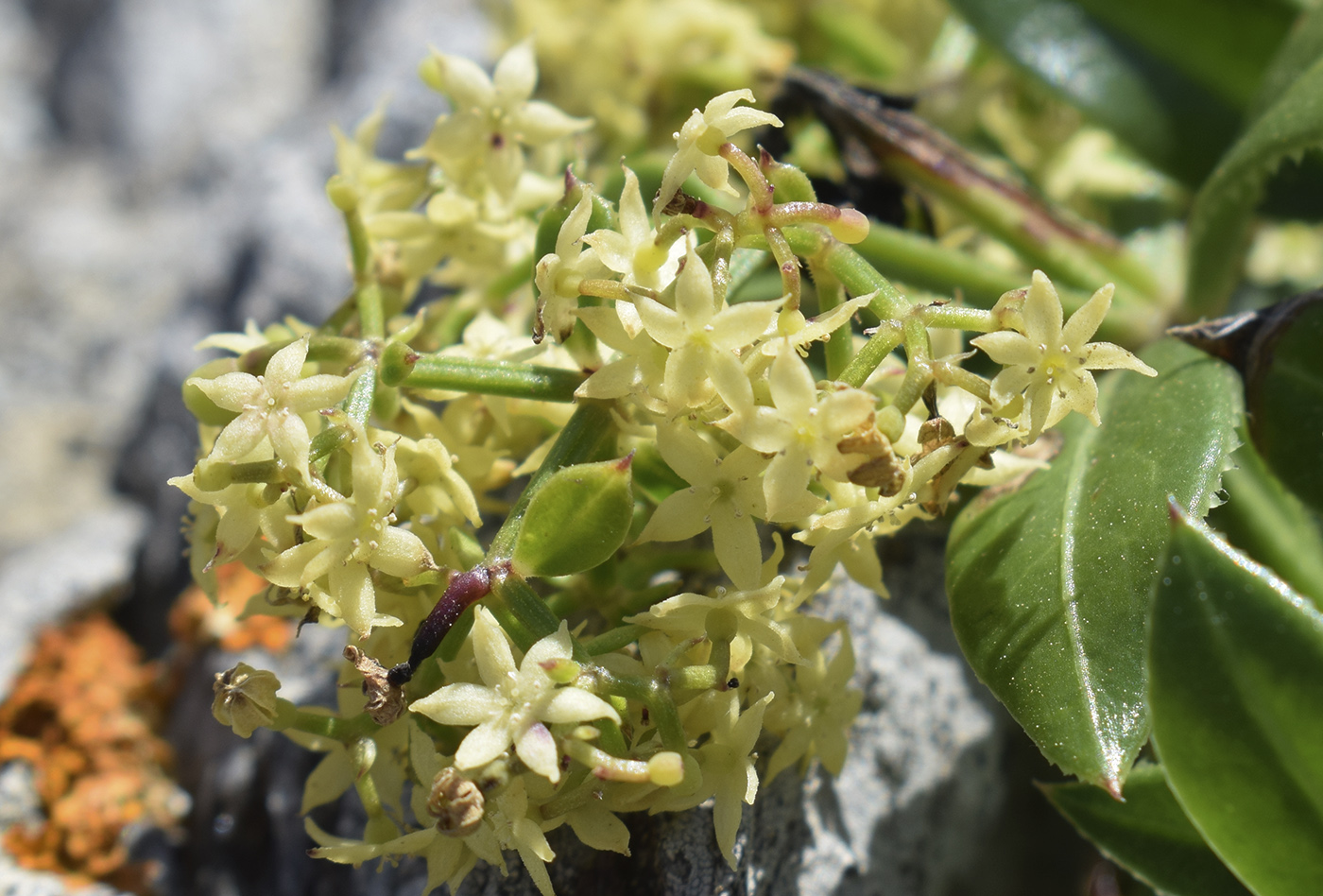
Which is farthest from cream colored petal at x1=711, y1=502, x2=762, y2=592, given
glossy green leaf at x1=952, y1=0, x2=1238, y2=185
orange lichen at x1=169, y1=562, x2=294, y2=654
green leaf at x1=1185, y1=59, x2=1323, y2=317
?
glossy green leaf at x1=952, y1=0, x2=1238, y2=185

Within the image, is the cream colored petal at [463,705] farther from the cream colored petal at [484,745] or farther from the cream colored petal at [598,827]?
the cream colored petal at [598,827]

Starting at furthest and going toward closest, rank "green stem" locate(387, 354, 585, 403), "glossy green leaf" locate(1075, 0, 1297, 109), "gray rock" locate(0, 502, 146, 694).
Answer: "gray rock" locate(0, 502, 146, 694) < "glossy green leaf" locate(1075, 0, 1297, 109) < "green stem" locate(387, 354, 585, 403)

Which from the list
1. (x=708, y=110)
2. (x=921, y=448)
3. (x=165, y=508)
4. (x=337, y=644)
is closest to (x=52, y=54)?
(x=165, y=508)

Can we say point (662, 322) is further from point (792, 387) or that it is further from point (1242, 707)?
point (1242, 707)

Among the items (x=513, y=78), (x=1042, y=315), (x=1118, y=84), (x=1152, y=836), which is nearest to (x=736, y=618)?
(x=1042, y=315)

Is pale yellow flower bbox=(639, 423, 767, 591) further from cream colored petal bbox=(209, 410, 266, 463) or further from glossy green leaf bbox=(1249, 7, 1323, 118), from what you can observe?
glossy green leaf bbox=(1249, 7, 1323, 118)

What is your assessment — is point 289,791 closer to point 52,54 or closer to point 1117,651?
point 1117,651

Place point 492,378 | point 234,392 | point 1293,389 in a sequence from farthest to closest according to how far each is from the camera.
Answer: point 1293,389 < point 492,378 < point 234,392
